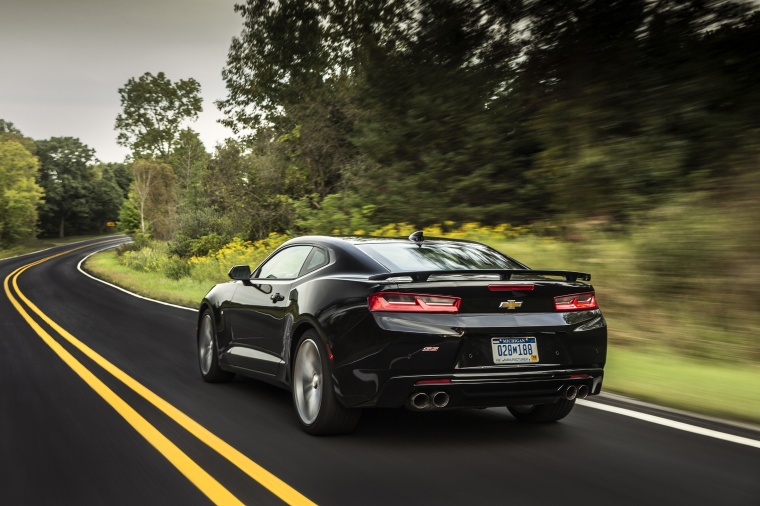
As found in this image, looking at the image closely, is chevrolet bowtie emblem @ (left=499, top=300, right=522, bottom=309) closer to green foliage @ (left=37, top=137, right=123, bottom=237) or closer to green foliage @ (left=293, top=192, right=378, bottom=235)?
green foliage @ (left=293, top=192, right=378, bottom=235)

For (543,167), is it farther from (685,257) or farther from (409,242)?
(409,242)

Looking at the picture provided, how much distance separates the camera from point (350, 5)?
29.7m

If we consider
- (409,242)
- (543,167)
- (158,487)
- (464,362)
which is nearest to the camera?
(158,487)

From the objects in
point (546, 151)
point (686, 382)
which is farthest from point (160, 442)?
point (546, 151)

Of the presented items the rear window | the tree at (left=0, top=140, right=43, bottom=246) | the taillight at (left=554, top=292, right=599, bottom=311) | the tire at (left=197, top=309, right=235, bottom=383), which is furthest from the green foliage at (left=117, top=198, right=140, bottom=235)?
the taillight at (left=554, top=292, right=599, bottom=311)

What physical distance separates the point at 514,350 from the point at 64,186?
10907cm

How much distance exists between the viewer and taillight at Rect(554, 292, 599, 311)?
5.67m

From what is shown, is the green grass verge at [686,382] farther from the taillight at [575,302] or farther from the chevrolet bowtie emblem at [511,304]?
the chevrolet bowtie emblem at [511,304]

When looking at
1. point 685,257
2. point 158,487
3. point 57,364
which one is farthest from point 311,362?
point 685,257

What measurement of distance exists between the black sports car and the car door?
A: 5.7 inches

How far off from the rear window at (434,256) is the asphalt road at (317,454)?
119 cm

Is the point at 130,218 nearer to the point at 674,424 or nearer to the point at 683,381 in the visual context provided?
the point at 683,381

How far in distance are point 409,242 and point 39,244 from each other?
8971cm

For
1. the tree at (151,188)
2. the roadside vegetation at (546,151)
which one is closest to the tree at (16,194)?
the tree at (151,188)
